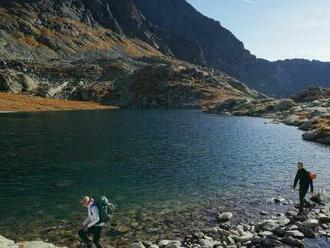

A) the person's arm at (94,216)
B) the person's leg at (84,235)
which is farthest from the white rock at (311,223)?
the person's leg at (84,235)

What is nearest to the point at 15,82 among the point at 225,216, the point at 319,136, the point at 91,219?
the point at 319,136

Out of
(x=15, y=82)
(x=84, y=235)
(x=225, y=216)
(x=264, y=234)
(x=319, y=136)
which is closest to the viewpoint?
(x=84, y=235)

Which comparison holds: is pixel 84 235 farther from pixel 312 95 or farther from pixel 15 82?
pixel 15 82

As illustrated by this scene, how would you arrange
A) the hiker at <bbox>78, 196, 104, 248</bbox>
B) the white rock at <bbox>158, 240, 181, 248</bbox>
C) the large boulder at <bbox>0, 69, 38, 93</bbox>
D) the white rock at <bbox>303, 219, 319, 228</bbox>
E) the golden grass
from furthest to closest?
the large boulder at <bbox>0, 69, 38, 93</bbox> < the golden grass < the white rock at <bbox>303, 219, 319, 228</bbox> < the white rock at <bbox>158, 240, 181, 248</bbox> < the hiker at <bbox>78, 196, 104, 248</bbox>

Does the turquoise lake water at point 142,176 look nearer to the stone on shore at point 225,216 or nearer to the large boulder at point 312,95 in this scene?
the stone on shore at point 225,216

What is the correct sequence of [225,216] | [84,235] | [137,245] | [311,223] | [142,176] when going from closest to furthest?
1. [84,235]
2. [137,245]
3. [311,223]
4. [225,216]
5. [142,176]

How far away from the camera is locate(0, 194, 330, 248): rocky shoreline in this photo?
27.0 m

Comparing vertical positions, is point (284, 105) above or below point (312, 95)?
below

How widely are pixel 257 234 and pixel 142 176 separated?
21.3 meters

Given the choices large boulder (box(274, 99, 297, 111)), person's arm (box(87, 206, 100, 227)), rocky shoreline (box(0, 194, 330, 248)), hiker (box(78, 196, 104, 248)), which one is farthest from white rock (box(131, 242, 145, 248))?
large boulder (box(274, 99, 297, 111))

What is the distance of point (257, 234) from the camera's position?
29109 mm

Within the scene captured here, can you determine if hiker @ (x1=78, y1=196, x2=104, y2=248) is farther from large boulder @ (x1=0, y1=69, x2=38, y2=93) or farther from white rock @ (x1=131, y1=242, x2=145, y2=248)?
large boulder @ (x1=0, y1=69, x2=38, y2=93)

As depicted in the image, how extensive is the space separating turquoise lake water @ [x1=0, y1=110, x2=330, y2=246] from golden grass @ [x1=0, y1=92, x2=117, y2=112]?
64.9 m

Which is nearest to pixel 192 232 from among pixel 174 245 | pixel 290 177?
pixel 174 245
